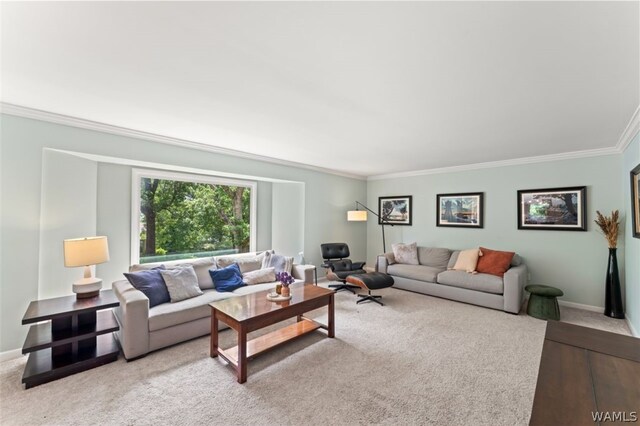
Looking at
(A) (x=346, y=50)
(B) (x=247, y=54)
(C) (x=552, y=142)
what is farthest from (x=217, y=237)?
(C) (x=552, y=142)

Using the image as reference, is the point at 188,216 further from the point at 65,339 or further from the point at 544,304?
the point at 544,304

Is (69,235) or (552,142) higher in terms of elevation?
(552,142)

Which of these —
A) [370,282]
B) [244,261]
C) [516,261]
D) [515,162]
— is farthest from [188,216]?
[515,162]

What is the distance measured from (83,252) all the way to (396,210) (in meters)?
5.54

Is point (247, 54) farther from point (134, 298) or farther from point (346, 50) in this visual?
point (134, 298)

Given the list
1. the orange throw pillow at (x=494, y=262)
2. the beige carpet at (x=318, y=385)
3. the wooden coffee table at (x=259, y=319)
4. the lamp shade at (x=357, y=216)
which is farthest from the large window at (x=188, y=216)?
the orange throw pillow at (x=494, y=262)

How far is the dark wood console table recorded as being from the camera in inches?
33.4

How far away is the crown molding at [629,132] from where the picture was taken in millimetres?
2678

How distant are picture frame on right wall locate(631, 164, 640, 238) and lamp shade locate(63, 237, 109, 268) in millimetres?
5581

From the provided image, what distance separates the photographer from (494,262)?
14.2 ft

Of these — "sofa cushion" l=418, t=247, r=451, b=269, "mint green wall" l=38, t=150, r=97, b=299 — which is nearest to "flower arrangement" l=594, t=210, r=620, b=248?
"sofa cushion" l=418, t=247, r=451, b=269

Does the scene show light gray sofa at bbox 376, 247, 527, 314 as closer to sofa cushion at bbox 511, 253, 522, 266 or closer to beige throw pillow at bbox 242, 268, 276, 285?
sofa cushion at bbox 511, 253, 522, 266

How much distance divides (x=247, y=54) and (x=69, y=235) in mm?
2939

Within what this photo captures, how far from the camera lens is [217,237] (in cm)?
473
